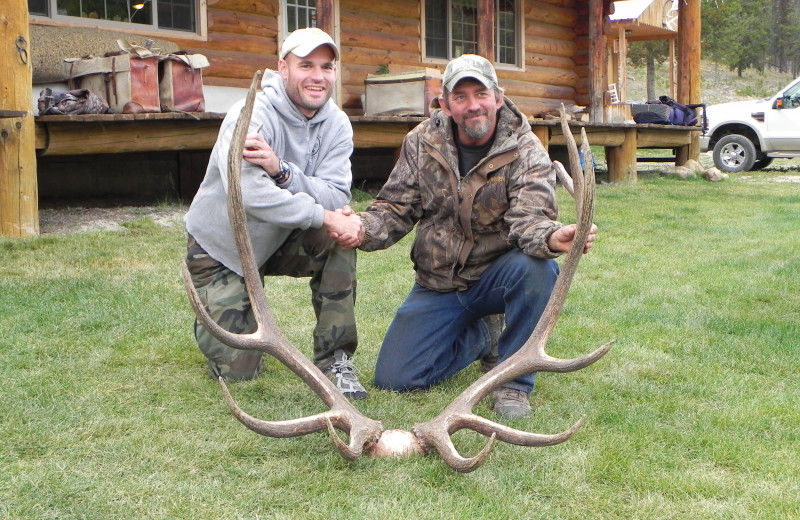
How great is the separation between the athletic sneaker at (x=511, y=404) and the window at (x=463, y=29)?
10.3 meters

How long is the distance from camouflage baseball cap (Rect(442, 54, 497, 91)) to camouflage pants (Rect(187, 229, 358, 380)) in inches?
31.5

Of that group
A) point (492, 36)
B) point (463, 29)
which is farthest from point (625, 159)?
point (463, 29)

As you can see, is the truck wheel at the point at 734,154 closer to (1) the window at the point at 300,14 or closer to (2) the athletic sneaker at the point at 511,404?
(1) the window at the point at 300,14

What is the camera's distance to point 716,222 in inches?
371

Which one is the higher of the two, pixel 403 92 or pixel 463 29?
pixel 463 29

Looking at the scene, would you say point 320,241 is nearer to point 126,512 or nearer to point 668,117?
point 126,512

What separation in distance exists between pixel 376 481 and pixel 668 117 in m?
12.9

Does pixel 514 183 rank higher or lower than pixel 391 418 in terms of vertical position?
higher

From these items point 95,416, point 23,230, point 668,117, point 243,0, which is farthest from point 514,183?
point 668,117

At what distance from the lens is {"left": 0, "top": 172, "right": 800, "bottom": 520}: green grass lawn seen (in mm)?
2828

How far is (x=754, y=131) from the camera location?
1652 centimetres

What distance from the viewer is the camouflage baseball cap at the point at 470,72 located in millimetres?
3635

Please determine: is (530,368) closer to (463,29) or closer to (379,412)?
(379,412)

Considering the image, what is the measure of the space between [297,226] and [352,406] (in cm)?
94
